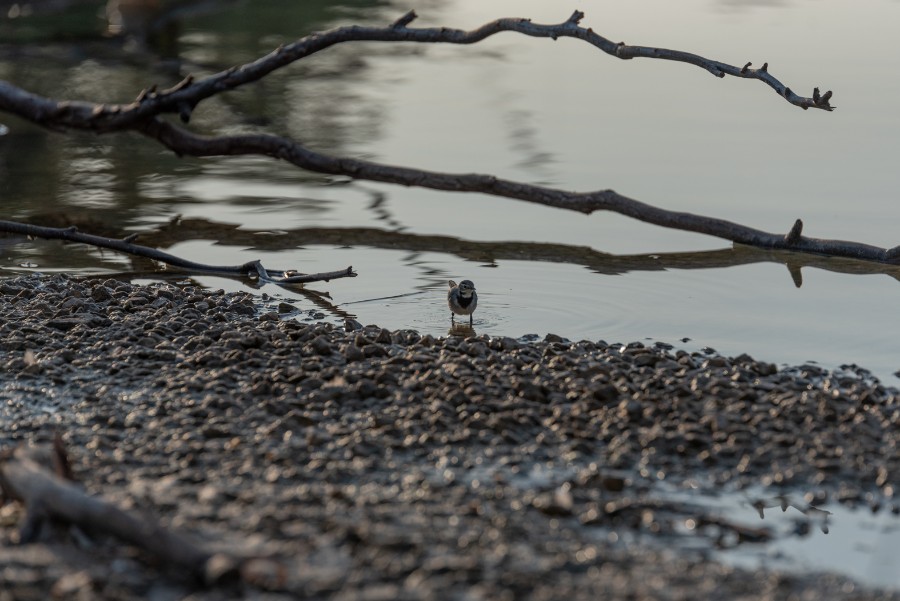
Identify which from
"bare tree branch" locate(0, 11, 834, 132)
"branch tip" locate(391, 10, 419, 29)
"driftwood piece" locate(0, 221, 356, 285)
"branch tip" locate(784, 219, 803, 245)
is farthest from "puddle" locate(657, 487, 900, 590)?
"branch tip" locate(784, 219, 803, 245)

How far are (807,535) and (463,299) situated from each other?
3.00 metres

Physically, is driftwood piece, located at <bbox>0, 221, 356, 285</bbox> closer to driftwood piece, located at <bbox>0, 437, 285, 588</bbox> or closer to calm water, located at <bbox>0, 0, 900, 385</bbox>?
calm water, located at <bbox>0, 0, 900, 385</bbox>

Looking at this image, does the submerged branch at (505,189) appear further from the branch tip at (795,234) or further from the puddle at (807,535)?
the puddle at (807,535)

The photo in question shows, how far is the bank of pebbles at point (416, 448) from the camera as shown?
3979mm

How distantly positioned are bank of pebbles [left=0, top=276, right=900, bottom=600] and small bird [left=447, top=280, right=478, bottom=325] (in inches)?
23.4

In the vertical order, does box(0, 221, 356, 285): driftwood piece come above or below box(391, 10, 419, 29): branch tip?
below

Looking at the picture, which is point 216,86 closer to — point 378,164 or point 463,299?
point 378,164

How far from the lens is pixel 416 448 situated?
5.03 metres

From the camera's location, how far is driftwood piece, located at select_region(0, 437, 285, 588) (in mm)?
3812

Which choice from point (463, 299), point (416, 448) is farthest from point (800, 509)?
point (463, 299)

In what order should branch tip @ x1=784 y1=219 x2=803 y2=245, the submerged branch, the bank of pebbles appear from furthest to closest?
branch tip @ x1=784 y1=219 x2=803 y2=245 → the submerged branch → the bank of pebbles

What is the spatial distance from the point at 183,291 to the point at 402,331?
5.19 ft

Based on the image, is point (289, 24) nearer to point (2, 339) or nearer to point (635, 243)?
point (635, 243)

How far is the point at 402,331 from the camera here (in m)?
6.52
